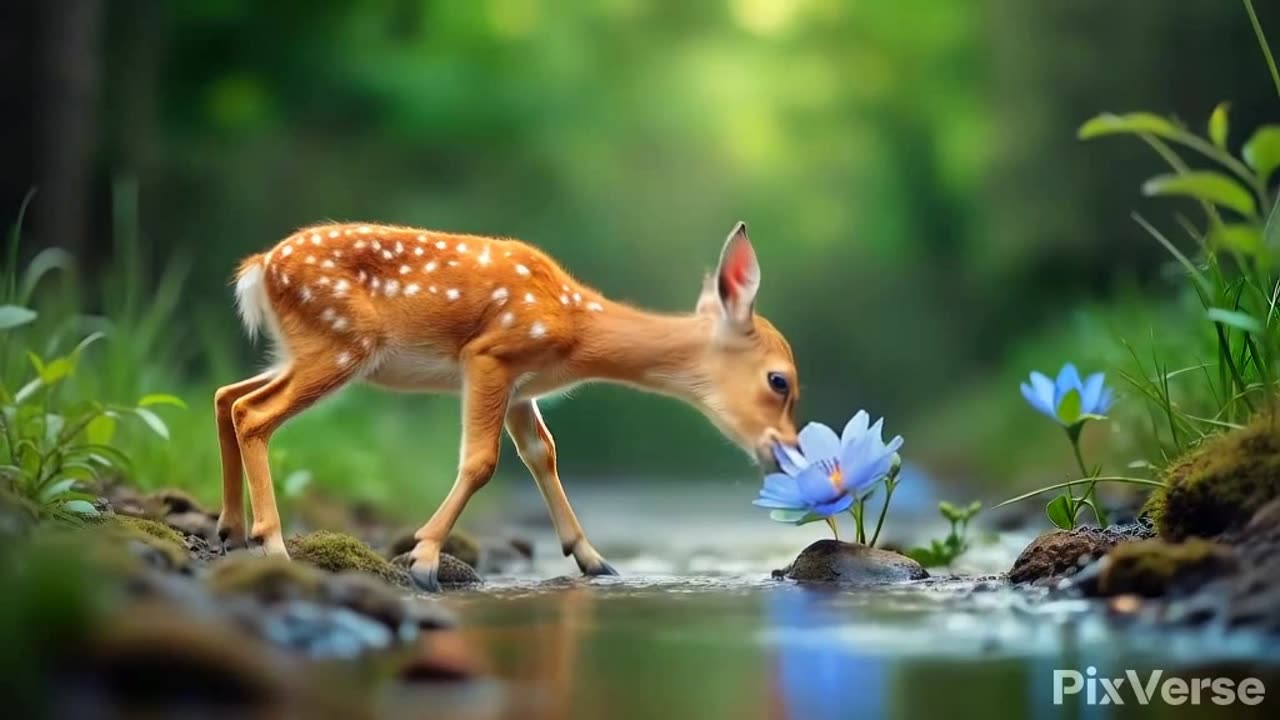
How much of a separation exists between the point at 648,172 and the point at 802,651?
17076mm

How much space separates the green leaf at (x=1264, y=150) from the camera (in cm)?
321

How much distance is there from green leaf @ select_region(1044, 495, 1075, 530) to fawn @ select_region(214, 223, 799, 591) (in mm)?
784

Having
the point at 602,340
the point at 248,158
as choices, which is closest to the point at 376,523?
the point at 602,340

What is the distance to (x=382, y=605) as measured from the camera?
3.11m

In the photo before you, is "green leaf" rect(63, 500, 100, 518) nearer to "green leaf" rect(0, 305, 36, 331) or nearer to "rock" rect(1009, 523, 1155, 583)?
"green leaf" rect(0, 305, 36, 331)

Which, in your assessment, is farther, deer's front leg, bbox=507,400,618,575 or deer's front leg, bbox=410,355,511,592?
deer's front leg, bbox=507,400,618,575

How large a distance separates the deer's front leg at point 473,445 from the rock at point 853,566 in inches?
37.0

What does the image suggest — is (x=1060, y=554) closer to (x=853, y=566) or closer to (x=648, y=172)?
(x=853, y=566)

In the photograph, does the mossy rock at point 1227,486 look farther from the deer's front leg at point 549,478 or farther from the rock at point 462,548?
the rock at point 462,548

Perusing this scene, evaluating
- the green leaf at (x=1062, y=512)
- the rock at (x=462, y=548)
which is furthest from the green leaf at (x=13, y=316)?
the green leaf at (x=1062, y=512)

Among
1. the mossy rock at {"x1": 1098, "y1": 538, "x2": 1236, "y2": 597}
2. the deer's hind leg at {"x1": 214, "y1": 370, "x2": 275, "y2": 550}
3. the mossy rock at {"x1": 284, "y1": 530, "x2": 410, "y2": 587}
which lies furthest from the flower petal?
the deer's hind leg at {"x1": 214, "y1": 370, "x2": 275, "y2": 550}

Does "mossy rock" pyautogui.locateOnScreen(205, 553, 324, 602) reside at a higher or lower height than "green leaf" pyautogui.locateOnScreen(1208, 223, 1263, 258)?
lower

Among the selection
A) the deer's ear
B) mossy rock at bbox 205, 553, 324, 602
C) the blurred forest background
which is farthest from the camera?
the blurred forest background

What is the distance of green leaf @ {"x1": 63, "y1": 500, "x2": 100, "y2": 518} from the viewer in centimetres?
385
